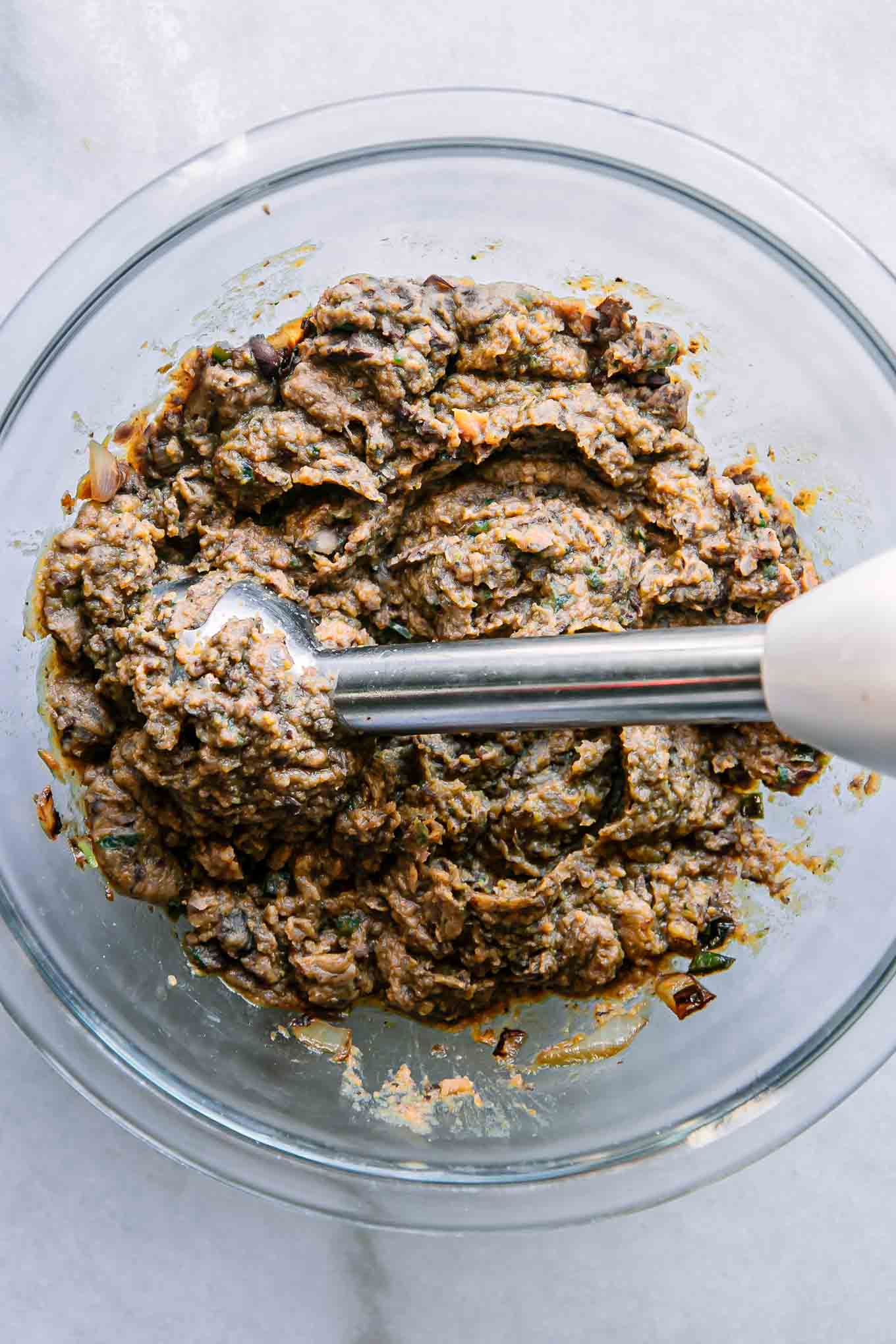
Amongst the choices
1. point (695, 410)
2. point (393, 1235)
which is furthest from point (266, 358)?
point (393, 1235)

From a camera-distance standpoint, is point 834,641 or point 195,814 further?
point 195,814

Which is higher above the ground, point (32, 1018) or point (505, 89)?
point (505, 89)

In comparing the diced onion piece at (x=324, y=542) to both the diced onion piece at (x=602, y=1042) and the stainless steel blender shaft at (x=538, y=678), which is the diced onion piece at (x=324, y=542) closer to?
the stainless steel blender shaft at (x=538, y=678)

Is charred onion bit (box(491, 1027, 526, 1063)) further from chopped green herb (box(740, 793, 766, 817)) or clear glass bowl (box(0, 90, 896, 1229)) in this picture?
chopped green herb (box(740, 793, 766, 817))

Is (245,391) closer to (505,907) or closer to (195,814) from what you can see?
(195,814)

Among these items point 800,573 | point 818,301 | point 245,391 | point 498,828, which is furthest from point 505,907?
point 818,301

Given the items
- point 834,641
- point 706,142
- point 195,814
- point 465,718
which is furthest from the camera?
point 706,142

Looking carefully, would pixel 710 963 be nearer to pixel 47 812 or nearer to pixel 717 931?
pixel 717 931
